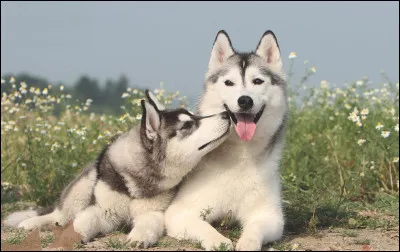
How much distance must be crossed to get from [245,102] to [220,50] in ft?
2.93

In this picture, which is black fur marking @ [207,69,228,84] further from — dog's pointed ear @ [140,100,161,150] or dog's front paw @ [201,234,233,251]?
dog's front paw @ [201,234,233,251]

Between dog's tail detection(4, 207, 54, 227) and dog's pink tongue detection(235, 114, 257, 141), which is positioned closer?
dog's pink tongue detection(235, 114, 257, 141)

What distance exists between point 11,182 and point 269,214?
443 cm

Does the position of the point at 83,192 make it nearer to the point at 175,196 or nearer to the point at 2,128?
the point at 175,196

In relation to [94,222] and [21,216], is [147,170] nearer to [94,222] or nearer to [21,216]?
[94,222]

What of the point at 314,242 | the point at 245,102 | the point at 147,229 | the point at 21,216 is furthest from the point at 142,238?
the point at 21,216

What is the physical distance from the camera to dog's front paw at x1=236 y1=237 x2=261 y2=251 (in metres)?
4.49

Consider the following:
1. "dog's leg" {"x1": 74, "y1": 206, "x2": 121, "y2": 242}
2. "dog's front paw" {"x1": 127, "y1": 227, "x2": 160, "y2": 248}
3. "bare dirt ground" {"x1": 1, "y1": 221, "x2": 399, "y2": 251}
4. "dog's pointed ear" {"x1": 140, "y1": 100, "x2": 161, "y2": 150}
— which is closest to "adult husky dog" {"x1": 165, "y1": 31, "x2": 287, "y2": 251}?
"bare dirt ground" {"x1": 1, "y1": 221, "x2": 399, "y2": 251}

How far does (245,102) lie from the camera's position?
4.79 metres

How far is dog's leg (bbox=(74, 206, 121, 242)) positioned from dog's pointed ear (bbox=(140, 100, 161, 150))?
75 centimetres

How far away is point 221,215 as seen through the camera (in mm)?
5301

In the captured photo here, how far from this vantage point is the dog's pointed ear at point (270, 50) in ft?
17.7

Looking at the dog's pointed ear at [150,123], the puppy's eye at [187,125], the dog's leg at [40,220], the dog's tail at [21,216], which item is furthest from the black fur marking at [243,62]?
the dog's tail at [21,216]

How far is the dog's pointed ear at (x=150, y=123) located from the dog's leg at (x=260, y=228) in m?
1.14
